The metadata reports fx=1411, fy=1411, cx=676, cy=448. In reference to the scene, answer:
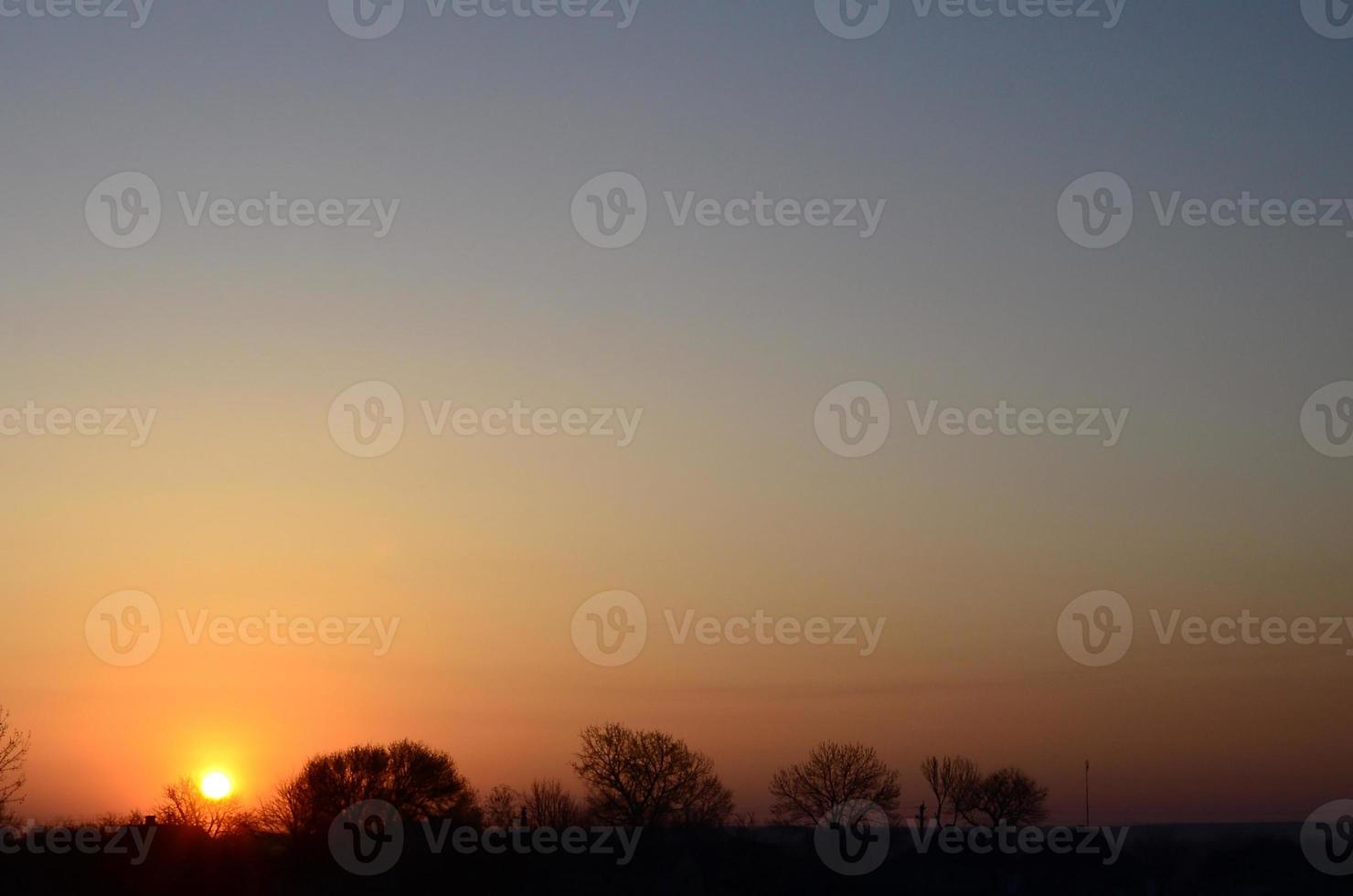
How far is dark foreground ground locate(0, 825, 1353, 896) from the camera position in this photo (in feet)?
201

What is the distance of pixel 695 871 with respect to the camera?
78938 millimetres

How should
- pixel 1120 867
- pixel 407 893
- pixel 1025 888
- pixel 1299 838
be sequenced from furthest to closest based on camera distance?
pixel 1299 838 < pixel 1120 867 < pixel 1025 888 < pixel 407 893

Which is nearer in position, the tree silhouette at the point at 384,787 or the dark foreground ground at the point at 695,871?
the dark foreground ground at the point at 695,871

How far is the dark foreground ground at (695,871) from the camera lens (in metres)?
61.3

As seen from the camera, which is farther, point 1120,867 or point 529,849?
point 1120,867

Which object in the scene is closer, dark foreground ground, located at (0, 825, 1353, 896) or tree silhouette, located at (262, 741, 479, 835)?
dark foreground ground, located at (0, 825, 1353, 896)

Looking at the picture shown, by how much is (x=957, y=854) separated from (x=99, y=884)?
64835 millimetres

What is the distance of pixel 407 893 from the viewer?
66.7 meters

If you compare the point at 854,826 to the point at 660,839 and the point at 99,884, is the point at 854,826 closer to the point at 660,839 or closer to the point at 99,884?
the point at 660,839

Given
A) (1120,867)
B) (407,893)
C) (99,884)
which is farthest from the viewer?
(1120,867)

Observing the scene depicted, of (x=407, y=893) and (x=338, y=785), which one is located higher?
(x=338, y=785)

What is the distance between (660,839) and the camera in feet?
281

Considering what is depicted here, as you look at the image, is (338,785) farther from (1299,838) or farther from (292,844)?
(1299,838)

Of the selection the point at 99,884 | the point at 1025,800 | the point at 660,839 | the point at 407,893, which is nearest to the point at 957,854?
the point at 660,839
